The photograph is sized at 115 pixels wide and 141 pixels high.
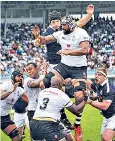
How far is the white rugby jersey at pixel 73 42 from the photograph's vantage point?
43.8ft

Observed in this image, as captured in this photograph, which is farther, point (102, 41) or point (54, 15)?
point (102, 41)

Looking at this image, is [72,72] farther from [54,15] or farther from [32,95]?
[54,15]

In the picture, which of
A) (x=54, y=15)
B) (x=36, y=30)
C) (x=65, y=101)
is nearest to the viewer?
(x=65, y=101)

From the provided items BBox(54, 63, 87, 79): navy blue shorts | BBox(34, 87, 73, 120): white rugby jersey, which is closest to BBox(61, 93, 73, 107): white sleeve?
BBox(34, 87, 73, 120): white rugby jersey

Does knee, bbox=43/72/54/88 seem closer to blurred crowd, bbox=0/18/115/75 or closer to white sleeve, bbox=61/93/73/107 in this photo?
white sleeve, bbox=61/93/73/107

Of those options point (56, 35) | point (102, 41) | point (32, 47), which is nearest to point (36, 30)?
point (56, 35)

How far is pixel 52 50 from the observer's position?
14859 millimetres

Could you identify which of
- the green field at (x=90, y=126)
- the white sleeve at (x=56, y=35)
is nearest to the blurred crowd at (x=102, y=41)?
the green field at (x=90, y=126)

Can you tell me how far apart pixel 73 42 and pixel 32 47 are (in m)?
35.1

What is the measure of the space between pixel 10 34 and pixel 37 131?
41.3 meters

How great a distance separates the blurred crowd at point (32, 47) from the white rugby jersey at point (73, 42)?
2363 cm

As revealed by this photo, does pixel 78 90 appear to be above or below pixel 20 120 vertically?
above

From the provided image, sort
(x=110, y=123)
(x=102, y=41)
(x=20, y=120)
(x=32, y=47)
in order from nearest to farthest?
(x=110, y=123) < (x=20, y=120) < (x=32, y=47) < (x=102, y=41)

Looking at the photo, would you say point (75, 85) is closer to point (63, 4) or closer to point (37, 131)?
point (37, 131)
